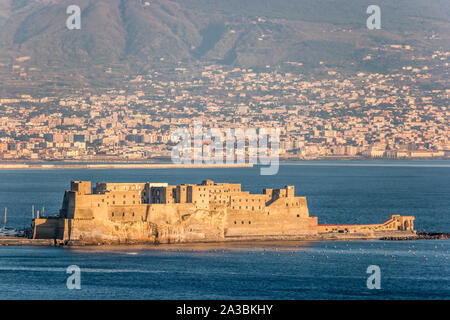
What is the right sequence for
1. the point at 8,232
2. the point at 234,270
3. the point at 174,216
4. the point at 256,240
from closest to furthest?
1. the point at 234,270
2. the point at 174,216
3. the point at 256,240
4. the point at 8,232

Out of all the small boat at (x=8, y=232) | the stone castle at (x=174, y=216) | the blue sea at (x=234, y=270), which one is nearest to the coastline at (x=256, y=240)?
the stone castle at (x=174, y=216)

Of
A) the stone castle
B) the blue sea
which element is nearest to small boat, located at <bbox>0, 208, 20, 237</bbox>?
the blue sea

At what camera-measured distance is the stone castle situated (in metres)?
72.8

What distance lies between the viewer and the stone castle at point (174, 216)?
72812 mm

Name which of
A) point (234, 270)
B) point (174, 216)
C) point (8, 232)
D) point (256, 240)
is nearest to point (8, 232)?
point (8, 232)

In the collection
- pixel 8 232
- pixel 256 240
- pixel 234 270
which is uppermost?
pixel 8 232

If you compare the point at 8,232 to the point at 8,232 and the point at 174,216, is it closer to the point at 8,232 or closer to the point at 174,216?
the point at 8,232

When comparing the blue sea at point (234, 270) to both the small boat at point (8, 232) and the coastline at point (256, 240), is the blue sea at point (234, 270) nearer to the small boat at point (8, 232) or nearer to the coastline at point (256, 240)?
the coastline at point (256, 240)

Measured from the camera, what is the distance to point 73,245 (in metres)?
72.6

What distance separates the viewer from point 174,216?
7462 cm

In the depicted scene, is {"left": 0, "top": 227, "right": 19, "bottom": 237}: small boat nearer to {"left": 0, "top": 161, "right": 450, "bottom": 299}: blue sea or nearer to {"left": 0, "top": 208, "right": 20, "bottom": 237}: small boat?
{"left": 0, "top": 208, "right": 20, "bottom": 237}: small boat

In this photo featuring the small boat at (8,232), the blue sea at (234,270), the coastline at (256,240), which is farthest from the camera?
the small boat at (8,232)
